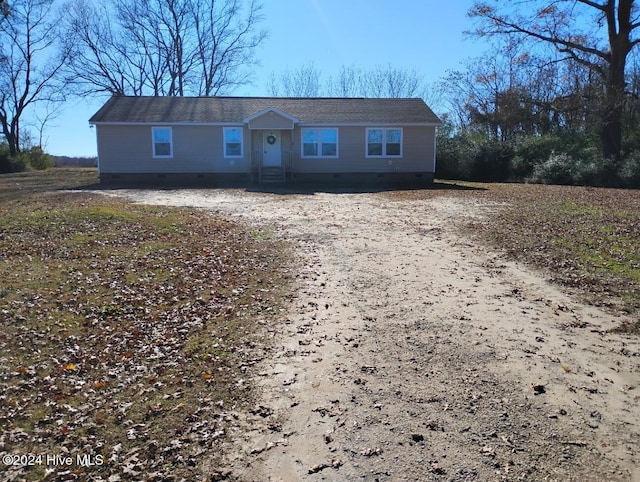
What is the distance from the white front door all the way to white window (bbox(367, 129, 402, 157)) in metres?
4.43

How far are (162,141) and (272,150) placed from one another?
5.33m

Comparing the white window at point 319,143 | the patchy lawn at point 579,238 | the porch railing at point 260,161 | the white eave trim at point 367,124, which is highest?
the white eave trim at point 367,124

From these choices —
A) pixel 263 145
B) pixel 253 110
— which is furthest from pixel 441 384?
pixel 253 110

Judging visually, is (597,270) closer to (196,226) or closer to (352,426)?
(352,426)

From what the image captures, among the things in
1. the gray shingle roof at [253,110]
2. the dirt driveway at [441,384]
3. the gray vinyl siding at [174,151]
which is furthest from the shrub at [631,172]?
the dirt driveway at [441,384]

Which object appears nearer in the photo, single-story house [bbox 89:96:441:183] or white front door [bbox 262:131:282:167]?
single-story house [bbox 89:96:441:183]

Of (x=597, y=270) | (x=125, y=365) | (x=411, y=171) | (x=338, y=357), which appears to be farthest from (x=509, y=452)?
(x=411, y=171)

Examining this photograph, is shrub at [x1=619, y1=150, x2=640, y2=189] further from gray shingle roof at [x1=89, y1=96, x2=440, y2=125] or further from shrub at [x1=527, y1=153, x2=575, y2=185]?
gray shingle roof at [x1=89, y1=96, x2=440, y2=125]

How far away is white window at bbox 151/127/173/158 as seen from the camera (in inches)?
969

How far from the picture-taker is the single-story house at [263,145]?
24562 millimetres

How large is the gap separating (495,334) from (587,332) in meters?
1.00

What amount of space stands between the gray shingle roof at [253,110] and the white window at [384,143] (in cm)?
58

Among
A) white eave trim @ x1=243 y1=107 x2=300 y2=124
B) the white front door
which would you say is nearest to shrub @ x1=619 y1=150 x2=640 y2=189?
white eave trim @ x1=243 y1=107 x2=300 y2=124

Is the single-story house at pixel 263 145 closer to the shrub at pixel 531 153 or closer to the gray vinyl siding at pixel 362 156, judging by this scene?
the gray vinyl siding at pixel 362 156
